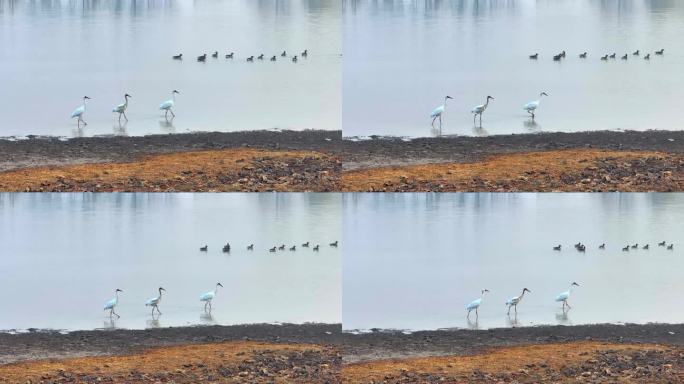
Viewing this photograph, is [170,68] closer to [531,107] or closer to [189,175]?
[531,107]

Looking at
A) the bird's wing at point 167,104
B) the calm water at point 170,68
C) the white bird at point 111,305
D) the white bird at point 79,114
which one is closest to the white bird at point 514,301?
the calm water at point 170,68

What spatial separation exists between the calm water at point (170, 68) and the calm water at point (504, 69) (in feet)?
2.53

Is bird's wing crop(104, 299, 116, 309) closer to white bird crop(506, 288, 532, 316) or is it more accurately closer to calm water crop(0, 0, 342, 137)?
calm water crop(0, 0, 342, 137)

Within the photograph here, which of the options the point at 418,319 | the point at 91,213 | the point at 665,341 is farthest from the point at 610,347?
the point at 91,213

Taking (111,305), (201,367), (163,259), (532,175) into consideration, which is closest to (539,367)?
(532,175)

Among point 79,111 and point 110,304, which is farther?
point 79,111

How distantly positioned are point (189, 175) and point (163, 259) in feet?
15.2

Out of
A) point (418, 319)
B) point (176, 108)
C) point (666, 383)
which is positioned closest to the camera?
point (666, 383)

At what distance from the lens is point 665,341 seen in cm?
1948

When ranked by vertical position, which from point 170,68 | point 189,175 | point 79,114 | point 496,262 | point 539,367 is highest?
point 170,68

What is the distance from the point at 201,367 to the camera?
57.9ft

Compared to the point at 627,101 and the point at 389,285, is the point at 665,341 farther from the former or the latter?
the point at 627,101

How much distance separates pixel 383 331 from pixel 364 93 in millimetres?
6025

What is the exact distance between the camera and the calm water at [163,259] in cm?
2016
